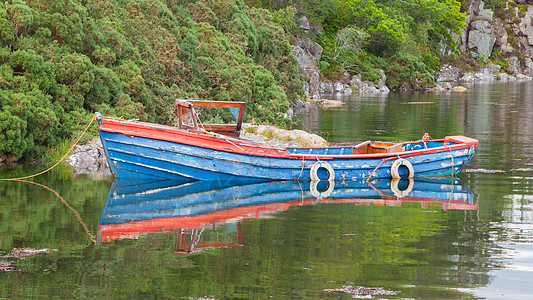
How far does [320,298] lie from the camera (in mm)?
9477

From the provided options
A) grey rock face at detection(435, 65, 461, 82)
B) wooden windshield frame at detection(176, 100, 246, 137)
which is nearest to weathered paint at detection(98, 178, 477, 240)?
wooden windshield frame at detection(176, 100, 246, 137)

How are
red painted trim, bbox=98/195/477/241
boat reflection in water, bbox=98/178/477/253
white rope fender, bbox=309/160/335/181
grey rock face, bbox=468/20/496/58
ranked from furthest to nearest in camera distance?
grey rock face, bbox=468/20/496/58, white rope fender, bbox=309/160/335/181, boat reflection in water, bbox=98/178/477/253, red painted trim, bbox=98/195/477/241

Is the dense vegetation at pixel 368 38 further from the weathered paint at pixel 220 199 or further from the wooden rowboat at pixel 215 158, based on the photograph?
the weathered paint at pixel 220 199

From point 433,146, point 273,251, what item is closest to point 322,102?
point 433,146

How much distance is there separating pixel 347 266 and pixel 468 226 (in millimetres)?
4128

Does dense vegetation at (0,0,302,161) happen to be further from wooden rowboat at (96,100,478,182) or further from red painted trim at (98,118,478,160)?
wooden rowboat at (96,100,478,182)

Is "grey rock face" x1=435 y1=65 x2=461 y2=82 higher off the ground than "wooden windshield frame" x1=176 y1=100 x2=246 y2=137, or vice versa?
"grey rock face" x1=435 y1=65 x2=461 y2=82

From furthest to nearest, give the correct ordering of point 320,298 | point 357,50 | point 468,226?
point 357,50, point 468,226, point 320,298

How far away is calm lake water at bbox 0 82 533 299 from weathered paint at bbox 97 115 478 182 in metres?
0.65

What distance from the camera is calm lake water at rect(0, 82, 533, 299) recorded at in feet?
32.9

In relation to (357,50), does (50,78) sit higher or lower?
lower

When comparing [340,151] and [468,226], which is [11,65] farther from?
[468,226]

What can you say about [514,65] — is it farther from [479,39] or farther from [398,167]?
[398,167]

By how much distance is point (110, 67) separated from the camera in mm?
25438
